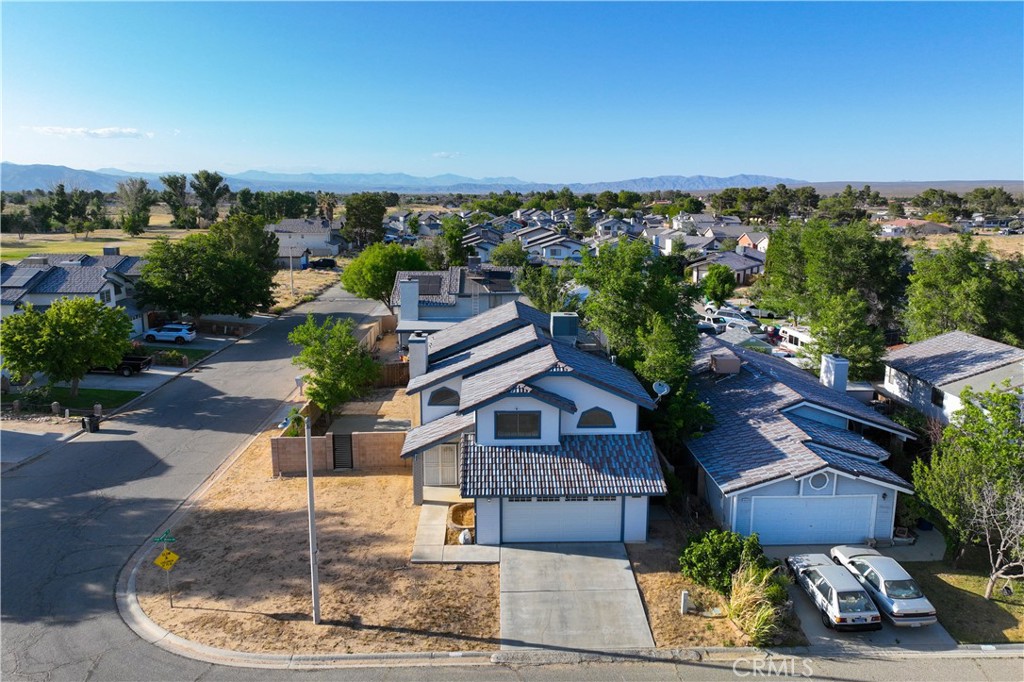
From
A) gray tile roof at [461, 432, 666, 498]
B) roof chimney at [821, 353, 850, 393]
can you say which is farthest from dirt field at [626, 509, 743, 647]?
roof chimney at [821, 353, 850, 393]

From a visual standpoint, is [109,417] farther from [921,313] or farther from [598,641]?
[921,313]

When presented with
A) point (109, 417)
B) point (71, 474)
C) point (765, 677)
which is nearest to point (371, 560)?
point (765, 677)

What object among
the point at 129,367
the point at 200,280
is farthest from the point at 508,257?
the point at 129,367

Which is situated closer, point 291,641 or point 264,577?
point 291,641

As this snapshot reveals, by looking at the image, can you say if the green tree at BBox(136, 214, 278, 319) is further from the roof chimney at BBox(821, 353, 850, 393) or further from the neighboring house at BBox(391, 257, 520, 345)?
the roof chimney at BBox(821, 353, 850, 393)

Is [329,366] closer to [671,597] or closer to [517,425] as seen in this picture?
[517,425]

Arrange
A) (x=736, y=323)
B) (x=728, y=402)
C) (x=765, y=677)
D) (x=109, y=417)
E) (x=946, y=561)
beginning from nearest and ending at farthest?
(x=765, y=677), (x=946, y=561), (x=728, y=402), (x=109, y=417), (x=736, y=323)
